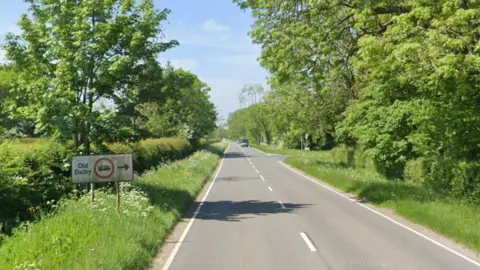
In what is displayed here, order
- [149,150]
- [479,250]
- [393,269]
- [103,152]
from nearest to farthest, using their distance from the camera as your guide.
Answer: [393,269] → [479,250] → [103,152] → [149,150]

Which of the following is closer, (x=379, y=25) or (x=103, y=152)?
(x=103, y=152)

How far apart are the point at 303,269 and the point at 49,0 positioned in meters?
12.9

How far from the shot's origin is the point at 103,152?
58.7 ft

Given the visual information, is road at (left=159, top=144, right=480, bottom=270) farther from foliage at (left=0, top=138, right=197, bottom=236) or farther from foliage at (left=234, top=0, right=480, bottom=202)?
foliage at (left=234, top=0, right=480, bottom=202)

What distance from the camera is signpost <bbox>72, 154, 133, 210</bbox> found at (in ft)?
43.9

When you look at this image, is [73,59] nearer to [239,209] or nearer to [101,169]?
[101,169]

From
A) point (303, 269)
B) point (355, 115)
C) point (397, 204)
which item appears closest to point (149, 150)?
point (355, 115)

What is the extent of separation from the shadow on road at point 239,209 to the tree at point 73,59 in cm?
491

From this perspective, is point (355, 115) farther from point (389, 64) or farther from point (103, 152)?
point (103, 152)

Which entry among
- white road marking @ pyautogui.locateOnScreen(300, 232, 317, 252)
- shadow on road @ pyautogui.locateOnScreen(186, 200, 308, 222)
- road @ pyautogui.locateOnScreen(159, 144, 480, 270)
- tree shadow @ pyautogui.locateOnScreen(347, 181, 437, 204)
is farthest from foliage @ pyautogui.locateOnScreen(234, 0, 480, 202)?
white road marking @ pyautogui.locateOnScreen(300, 232, 317, 252)

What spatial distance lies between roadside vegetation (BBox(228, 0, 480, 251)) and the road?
137 cm

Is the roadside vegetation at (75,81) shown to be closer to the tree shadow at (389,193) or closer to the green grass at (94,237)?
the green grass at (94,237)

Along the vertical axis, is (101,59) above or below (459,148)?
above

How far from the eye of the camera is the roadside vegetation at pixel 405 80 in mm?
14820
